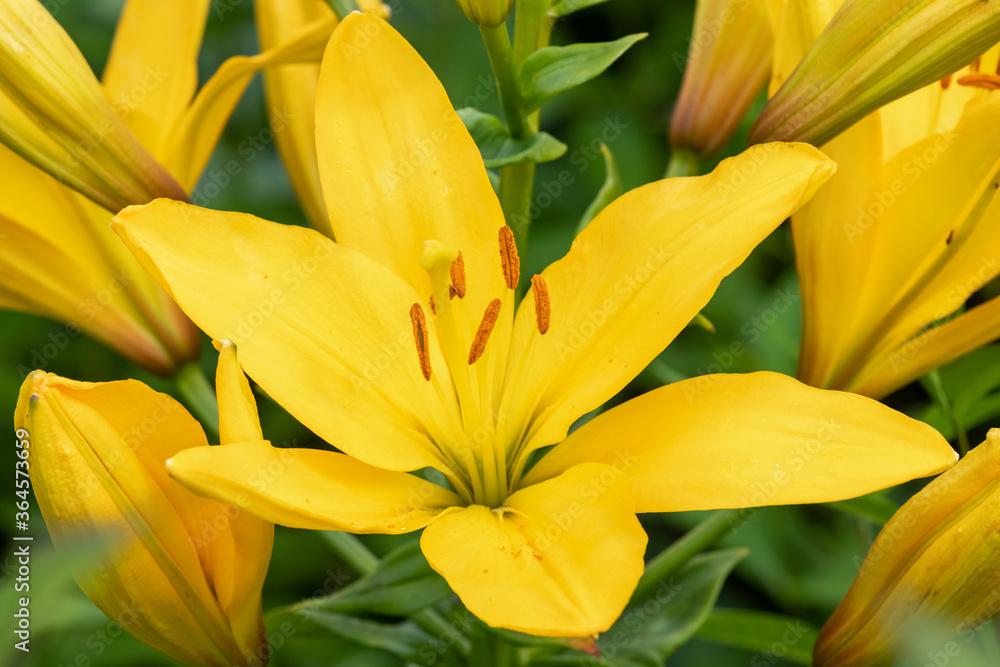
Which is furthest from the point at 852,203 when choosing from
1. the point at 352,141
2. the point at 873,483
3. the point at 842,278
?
the point at 352,141

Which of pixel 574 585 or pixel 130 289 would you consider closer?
pixel 574 585

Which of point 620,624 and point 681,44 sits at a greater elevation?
point 681,44

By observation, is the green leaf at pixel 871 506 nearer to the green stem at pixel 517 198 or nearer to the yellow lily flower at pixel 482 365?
the yellow lily flower at pixel 482 365

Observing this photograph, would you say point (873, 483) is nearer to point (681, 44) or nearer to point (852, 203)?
point (852, 203)

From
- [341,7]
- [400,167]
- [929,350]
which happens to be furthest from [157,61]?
[929,350]

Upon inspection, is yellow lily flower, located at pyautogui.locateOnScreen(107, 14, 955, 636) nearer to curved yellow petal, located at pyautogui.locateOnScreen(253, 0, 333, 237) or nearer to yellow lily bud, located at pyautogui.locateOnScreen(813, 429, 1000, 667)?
yellow lily bud, located at pyautogui.locateOnScreen(813, 429, 1000, 667)
